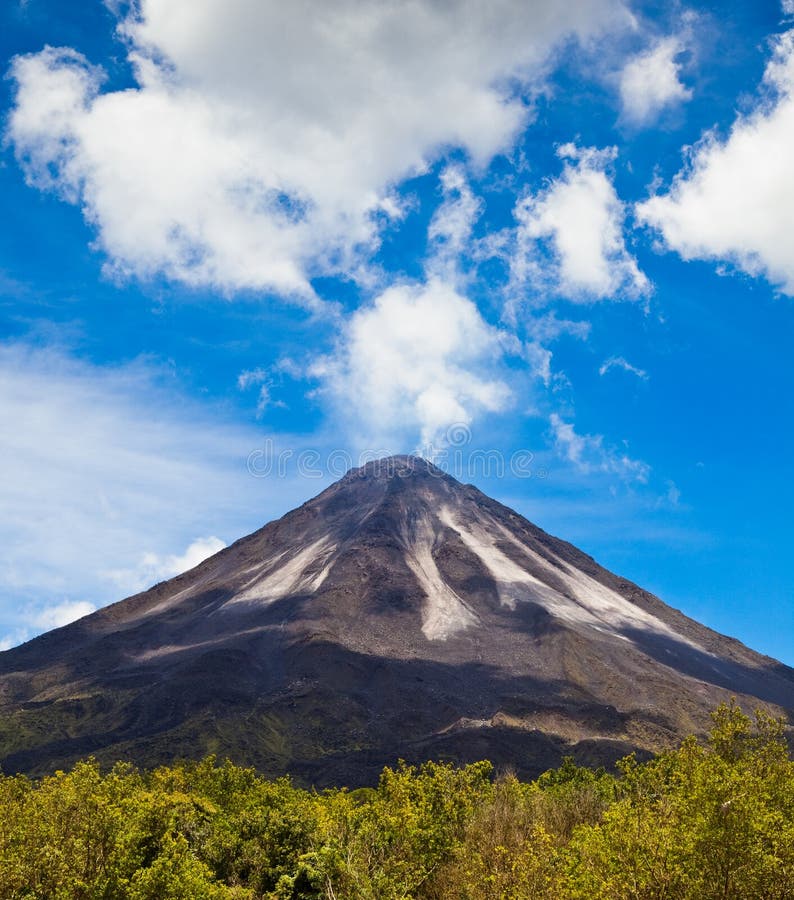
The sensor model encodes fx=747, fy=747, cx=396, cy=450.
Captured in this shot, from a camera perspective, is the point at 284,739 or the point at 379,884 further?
the point at 284,739

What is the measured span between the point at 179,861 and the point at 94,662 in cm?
14543

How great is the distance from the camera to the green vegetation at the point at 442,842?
18.5 m

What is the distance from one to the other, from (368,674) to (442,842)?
369ft

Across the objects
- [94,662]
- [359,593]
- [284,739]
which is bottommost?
[284,739]

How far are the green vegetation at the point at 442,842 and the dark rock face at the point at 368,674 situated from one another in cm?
6663

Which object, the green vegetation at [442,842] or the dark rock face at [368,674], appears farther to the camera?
the dark rock face at [368,674]

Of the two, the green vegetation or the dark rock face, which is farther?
the dark rock face

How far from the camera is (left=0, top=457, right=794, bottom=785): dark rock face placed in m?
112

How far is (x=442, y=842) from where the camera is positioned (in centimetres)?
3231

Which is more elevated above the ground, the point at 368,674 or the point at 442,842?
the point at 368,674

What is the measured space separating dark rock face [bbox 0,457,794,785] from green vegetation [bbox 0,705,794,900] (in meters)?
66.6

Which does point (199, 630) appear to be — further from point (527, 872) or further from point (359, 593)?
point (527, 872)

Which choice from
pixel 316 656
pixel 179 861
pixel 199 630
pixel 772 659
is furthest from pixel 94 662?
pixel 772 659

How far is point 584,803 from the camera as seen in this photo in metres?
40.0
